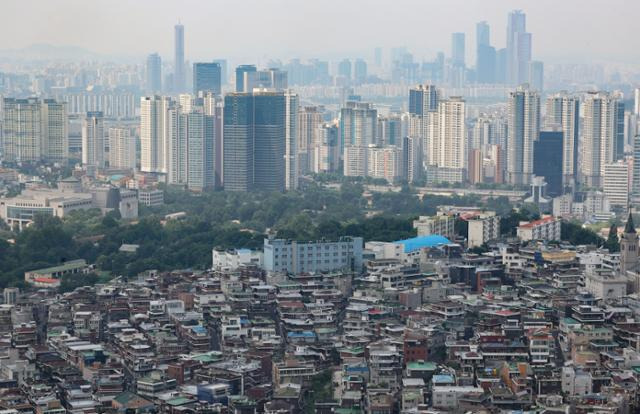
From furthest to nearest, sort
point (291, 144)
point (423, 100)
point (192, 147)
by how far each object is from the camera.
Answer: point (423, 100), point (192, 147), point (291, 144)

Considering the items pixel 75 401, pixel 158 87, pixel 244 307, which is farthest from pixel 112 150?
pixel 75 401

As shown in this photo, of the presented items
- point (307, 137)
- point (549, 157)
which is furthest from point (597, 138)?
point (307, 137)

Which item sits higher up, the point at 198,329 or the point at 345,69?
the point at 345,69

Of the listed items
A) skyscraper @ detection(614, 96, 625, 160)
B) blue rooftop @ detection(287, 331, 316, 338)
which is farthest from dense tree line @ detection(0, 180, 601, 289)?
skyscraper @ detection(614, 96, 625, 160)

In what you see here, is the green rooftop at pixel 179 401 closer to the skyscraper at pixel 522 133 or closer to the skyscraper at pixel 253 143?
the skyscraper at pixel 253 143

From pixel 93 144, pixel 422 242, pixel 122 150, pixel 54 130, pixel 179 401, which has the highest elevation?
pixel 54 130

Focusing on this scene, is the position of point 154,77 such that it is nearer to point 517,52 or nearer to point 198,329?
point 517,52
